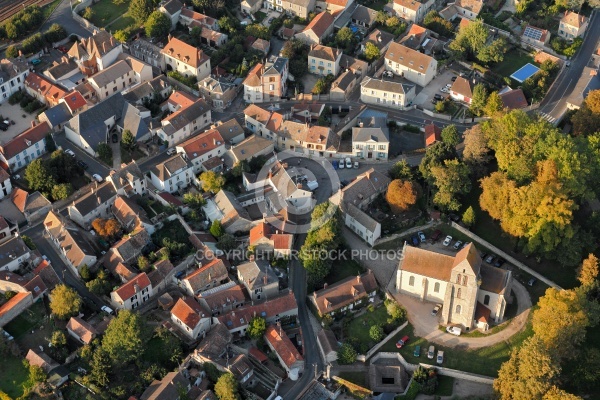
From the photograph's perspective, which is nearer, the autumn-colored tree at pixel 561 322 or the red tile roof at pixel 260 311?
the autumn-colored tree at pixel 561 322

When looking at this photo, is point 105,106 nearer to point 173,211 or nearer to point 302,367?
point 173,211

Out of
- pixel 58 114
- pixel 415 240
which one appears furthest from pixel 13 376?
pixel 415 240

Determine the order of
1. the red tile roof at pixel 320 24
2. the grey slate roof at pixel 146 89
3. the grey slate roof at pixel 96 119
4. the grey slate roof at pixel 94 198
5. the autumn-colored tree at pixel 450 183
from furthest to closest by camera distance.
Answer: the red tile roof at pixel 320 24, the grey slate roof at pixel 146 89, the grey slate roof at pixel 96 119, the autumn-colored tree at pixel 450 183, the grey slate roof at pixel 94 198

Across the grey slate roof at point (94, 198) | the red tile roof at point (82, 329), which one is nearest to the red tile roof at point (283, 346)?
the red tile roof at point (82, 329)

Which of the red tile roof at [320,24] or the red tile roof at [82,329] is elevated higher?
the red tile roof at [320,24]

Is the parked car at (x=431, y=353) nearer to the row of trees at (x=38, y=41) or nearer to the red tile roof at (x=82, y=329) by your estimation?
the red tile roof at (x=82, y=329)

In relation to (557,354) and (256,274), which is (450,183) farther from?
(256,274)
